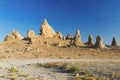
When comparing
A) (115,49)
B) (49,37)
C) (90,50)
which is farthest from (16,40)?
(115,49)

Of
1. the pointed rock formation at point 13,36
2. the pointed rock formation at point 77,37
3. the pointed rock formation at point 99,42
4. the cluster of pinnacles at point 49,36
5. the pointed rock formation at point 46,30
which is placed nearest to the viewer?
the pointed rock formation at point 99,42

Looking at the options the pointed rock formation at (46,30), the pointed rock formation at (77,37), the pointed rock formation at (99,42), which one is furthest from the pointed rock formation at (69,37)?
the pointed rock formation at (99,42)

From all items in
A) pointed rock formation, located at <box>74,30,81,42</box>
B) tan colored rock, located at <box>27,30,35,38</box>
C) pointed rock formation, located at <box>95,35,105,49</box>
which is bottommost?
pointed rock formation, located at <box>95,35,105,49</box>

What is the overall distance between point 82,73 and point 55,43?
67260 mm

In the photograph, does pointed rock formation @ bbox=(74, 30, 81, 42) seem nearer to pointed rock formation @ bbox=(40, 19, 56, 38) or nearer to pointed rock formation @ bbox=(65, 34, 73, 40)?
pointed rock formation @ bbox=(65, 34, 73, 40)

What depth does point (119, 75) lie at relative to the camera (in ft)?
82.6

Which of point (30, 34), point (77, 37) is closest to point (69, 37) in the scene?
point (77, 37)

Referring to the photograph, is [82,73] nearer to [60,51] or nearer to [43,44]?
[60,51]

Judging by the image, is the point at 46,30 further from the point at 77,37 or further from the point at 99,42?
the point at 99,42

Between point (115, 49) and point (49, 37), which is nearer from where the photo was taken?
point (115, 49)

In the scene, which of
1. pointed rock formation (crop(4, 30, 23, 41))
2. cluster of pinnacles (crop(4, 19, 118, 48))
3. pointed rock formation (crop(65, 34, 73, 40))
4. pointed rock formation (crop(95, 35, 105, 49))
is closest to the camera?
pointed rock formation (crop(95, 35, 105, 49))

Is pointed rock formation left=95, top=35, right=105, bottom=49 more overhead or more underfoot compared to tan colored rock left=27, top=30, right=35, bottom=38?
more underfoot

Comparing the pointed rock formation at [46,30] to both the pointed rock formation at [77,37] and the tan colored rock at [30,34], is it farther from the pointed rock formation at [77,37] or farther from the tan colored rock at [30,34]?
the pointed rock formation at [77,37]

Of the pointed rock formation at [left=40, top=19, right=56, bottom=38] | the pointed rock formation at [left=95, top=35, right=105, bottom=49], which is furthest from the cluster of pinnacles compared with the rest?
the pointed rock formation at [left=95, top=35, right=105, bottom=49]
